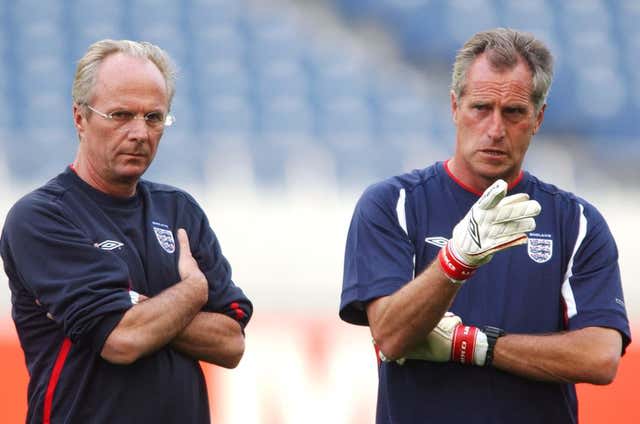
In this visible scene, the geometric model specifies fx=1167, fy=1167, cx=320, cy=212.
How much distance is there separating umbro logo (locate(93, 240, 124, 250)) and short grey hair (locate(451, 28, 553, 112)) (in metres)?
1.08

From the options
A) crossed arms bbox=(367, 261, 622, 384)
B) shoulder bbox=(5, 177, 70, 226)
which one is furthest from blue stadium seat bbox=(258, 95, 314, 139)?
crossed arms bbox=(367, 261, 622, 384)

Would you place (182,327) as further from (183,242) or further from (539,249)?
(539,249)

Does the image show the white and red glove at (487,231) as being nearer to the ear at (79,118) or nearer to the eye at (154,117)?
the eye at (154,117)

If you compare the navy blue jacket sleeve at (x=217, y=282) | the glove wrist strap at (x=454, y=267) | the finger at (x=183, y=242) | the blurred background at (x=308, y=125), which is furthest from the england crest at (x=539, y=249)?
the blurred background at (x=308, y=125)

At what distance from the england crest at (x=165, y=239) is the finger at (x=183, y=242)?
2 centimetres

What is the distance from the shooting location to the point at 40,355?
3.26 metres

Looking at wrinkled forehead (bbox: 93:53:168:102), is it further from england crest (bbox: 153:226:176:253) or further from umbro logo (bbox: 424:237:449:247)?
umbro logo (bbox: 424:237:449:247)

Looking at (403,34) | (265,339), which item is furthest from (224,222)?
(403,34)

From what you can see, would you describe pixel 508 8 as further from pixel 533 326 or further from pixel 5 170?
pixel 533 326

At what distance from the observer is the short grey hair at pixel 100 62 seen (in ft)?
11.3

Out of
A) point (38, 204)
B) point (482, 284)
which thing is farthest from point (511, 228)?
point (38, 204)

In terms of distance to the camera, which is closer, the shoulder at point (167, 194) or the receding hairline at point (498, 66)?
the receding hairline at point (498, 66)

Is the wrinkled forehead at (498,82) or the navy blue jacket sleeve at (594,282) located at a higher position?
the wrinkled forehead at (498,82)

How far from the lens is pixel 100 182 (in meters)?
3.43
